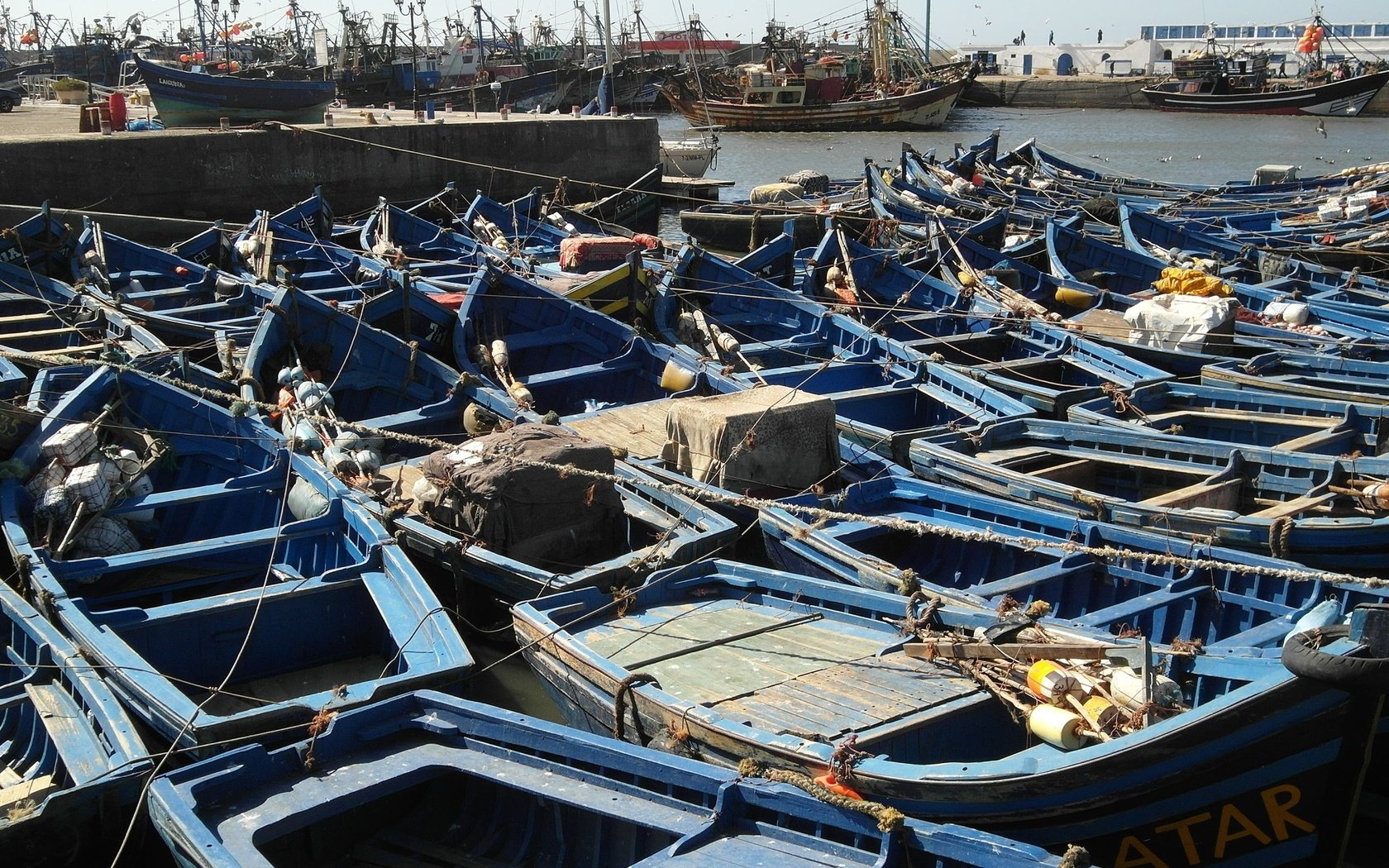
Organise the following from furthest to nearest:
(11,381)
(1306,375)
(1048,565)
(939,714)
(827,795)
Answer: (1306,375)
(11,381)
(1048,565)
(939,714)
(827,795)

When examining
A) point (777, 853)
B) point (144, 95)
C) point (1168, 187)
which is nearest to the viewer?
point (777, 853)

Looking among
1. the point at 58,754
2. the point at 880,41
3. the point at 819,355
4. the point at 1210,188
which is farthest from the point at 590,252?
the point at 880,41

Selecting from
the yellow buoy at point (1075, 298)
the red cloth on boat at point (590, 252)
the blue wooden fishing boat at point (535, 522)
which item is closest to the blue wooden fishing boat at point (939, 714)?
the blue wooden fishing boat at point (535, 522)

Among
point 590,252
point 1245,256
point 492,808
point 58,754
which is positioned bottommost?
point 492,808

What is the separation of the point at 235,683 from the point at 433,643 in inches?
66.1

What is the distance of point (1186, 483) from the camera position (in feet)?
34.5

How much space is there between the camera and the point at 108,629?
7797 mm

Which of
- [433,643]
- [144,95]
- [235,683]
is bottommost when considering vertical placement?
[235,683]

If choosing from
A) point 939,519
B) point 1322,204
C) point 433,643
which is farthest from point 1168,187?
point 433,643

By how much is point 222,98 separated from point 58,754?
28.6 metres

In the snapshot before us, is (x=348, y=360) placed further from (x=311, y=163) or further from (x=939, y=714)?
(x=311, y=163)

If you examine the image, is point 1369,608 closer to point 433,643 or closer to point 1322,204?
point 433,643

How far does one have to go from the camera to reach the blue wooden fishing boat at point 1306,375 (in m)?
12.4

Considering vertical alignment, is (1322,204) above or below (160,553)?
above
